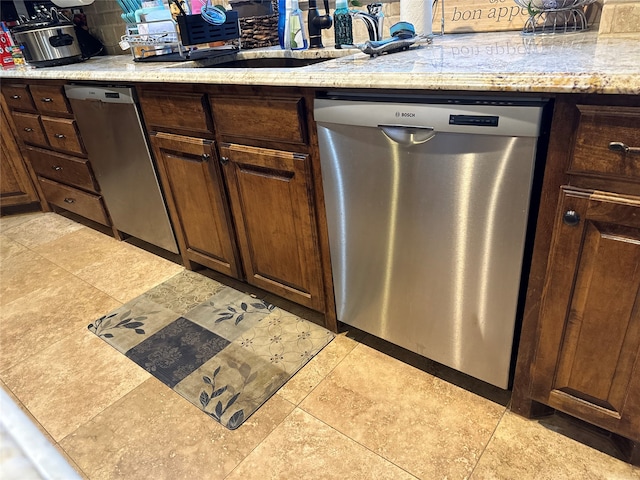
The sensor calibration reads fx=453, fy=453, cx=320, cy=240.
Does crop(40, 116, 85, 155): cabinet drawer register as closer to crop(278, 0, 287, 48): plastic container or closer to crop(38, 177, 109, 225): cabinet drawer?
crop(38, 177, 109, 225): cabinet drawer

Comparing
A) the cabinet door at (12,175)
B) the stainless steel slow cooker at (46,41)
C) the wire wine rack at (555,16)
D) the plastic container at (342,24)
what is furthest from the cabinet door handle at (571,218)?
the cabinet door at (12,175)

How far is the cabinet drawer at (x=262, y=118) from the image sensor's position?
131 centimetres

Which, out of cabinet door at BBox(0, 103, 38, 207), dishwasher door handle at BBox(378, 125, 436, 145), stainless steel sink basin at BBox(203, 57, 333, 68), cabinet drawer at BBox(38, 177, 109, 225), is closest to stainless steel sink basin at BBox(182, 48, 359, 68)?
stainless steel sink basin at BBox(203, 57, 333, 68)

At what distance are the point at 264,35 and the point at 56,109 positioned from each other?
3.63 ft

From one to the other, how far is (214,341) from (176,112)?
85cm

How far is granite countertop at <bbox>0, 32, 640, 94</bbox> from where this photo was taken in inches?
33.1

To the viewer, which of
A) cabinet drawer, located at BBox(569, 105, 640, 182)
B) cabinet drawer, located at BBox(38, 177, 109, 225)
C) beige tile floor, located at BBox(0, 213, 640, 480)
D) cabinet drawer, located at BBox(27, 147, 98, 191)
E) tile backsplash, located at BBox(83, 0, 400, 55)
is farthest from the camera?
tile backsplash, located at BBox(83, 0, 400, 55)

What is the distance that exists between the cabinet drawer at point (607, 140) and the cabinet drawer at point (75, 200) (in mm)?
2255

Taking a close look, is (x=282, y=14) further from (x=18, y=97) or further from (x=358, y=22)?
(x=18, y=97)

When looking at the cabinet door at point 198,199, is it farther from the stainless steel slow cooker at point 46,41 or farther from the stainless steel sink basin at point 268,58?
the stainless steel slow cooker at point 46,41

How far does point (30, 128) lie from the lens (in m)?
2.54

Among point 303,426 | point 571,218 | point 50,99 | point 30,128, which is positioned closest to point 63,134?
point 50,99

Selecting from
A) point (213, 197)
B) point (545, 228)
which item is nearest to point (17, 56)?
point (213, 197)

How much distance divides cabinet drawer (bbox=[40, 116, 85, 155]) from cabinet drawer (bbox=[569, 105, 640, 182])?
2171 mm
